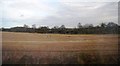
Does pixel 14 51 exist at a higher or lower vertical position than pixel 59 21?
lower

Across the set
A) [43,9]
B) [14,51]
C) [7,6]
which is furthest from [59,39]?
[7,6]

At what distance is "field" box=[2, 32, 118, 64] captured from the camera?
2.69 meters

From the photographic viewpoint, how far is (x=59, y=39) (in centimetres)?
269

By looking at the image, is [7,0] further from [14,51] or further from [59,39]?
[59,39]

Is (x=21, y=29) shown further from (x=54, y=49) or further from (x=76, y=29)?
(x=76, y=29)

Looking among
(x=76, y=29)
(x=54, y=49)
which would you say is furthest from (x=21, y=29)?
(x=76, y=29)

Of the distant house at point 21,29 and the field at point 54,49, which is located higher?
the distant house at point 21,29

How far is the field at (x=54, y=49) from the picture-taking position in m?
2.69

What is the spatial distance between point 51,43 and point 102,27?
31.4 inches

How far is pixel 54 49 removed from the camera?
2699 mm

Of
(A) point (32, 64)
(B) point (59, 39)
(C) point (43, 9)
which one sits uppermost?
(C) point (43, 9)

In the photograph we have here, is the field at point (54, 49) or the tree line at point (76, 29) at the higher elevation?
the tree line at point (76, 29)

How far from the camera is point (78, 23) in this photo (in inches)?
106

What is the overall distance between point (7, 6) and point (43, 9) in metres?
0.54
